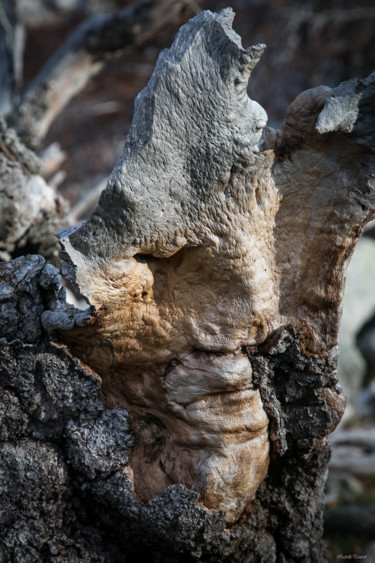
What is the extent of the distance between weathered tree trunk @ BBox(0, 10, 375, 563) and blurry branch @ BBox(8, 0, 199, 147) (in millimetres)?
2624

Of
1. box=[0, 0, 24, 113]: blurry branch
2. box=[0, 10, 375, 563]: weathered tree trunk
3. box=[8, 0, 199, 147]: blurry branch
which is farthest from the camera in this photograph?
box=[0, 0, 24, 113]: blurry branch

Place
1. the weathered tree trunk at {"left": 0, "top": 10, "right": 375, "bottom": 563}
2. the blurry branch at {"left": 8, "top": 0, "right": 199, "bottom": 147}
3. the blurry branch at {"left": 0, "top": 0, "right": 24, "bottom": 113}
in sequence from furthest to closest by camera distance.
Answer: the blurry branch at {"left": 0, "top": 0, "right": 24, "bottom": 113} → the blurry branch at {"left": 8, "top": 0, "right": 199, "bottom": 147} → the weathered tree trunk at {"left": 0, "top": 10, "right": 375, "bottom": 563}

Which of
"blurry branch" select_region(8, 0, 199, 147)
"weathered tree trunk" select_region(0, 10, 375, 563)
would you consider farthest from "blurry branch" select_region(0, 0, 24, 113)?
"weathered tree trunk" select_region(0, 10, 375, 563)

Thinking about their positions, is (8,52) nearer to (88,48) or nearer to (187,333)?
(88,48)

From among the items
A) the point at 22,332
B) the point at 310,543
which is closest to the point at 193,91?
the point at 22,332

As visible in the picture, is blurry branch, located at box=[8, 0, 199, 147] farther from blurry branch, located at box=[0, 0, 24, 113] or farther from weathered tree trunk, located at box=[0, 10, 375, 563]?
weathered tree trunk, located at box=[0, 10, 375, 563]

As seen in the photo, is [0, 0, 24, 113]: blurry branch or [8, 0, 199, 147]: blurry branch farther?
[0, 0, 24, 113]: blurry branch

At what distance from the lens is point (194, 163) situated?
3.38 feet

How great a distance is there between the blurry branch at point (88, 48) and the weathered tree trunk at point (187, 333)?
2624 millimetres

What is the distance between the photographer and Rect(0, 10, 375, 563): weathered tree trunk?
1.02 m

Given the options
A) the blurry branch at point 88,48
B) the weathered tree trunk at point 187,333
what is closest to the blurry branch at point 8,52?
the blurry branch at point 88,48

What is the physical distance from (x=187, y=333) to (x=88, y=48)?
3.19 metres

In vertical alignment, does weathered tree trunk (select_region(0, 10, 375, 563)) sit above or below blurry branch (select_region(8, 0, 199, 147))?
below

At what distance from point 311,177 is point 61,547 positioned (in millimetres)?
1001
